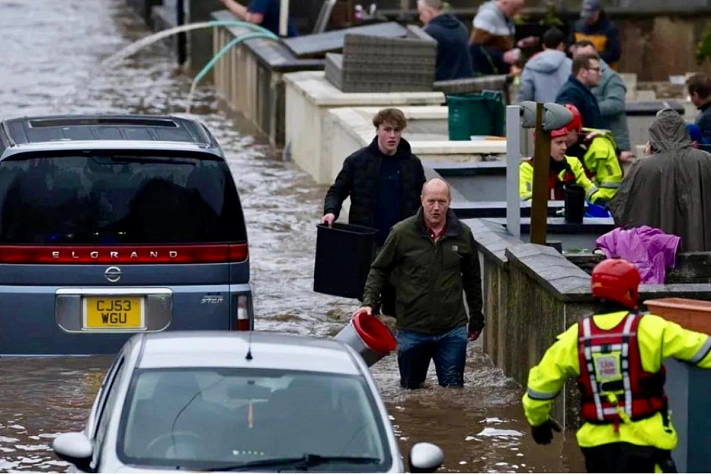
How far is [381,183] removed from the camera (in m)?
12.9

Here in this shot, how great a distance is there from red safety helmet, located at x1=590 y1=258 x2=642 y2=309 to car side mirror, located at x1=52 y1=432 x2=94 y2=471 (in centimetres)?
219

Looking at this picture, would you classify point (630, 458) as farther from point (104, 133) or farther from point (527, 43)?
point (527, 43)

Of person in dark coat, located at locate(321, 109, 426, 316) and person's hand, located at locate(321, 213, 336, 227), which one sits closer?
person's hand, located at locate(321, 213, 336, 227)

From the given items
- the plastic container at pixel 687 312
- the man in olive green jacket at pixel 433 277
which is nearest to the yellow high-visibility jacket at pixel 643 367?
A: the plastic container at pixel 687 312

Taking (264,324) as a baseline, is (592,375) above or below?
above

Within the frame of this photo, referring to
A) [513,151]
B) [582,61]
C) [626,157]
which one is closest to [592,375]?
[513,151]

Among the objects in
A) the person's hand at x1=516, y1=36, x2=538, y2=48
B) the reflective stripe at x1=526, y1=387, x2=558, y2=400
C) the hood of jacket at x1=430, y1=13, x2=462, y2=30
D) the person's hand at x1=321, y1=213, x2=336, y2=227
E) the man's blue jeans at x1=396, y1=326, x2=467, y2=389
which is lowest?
the man's blue jeans at x1=396, y1=326, x2=467, y2=389

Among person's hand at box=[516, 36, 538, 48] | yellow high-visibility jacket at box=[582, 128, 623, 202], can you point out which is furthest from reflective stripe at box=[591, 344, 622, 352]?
person's hand at box=[516, 36, 538, 48]

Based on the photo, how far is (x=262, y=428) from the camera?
281 inches

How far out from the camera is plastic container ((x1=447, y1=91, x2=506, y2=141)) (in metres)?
17.9

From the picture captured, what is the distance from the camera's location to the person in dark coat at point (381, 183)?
42.2 feet

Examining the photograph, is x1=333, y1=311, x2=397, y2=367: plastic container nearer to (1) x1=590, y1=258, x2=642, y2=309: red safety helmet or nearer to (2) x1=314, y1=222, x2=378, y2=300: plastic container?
(2) x1=314, y1=222, x2=378, y2=300: plastic container

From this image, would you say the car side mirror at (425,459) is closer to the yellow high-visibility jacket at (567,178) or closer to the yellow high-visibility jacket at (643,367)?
the yellow high-visibility jacket at (643,367)

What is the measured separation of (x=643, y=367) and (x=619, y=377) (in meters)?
0.11
